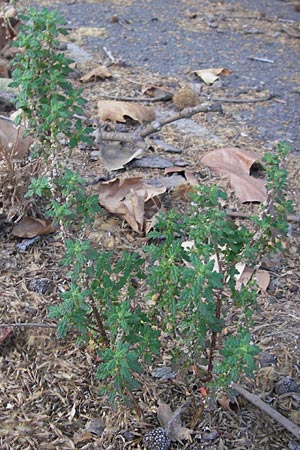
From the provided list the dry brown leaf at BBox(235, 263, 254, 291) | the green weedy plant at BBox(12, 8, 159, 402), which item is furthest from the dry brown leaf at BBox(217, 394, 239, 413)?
the dry brown leaf at BBox(235, 263, 254, 291)

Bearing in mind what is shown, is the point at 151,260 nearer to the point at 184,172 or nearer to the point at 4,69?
the point at 184,172

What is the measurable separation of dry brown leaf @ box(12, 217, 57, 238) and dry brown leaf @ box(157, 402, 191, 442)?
1021 mm

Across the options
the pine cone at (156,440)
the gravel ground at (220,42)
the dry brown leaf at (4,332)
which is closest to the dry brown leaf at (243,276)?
the pine cone at (156,440)

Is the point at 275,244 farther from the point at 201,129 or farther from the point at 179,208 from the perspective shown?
the point at 201,129

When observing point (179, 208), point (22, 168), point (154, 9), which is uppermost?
point (22, 168)

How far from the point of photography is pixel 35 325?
2211 millimetres

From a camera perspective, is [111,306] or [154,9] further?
[154,9]

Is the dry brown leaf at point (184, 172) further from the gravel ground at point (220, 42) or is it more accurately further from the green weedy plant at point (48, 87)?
the green weedy plant at point (48, 87)

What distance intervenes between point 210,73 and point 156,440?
326 cm

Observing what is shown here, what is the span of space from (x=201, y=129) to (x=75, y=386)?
2.11 meters

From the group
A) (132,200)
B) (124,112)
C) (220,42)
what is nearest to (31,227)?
(132,200)

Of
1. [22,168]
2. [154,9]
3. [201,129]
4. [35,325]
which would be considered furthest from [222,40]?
[35,325]

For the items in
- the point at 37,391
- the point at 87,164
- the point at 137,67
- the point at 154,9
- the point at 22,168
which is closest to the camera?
the point at 37,391

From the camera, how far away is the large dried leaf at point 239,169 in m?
3.16
